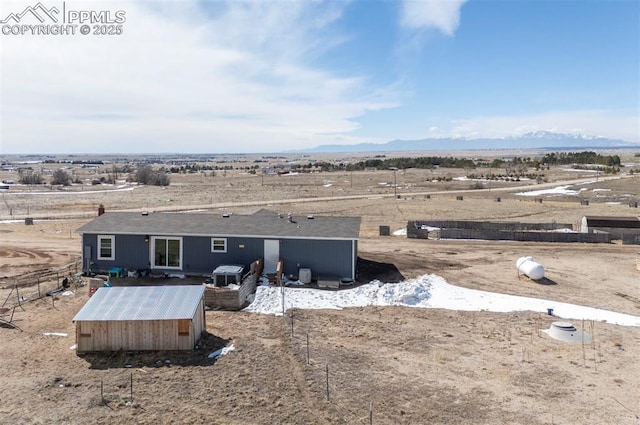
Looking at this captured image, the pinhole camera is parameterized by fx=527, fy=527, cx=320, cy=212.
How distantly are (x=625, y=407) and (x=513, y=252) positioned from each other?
21.6 m

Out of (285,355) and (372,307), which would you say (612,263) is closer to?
(372,307)

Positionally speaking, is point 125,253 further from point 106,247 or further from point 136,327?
point 136,327

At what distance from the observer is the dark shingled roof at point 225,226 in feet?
84.1

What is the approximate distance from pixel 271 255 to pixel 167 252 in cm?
519

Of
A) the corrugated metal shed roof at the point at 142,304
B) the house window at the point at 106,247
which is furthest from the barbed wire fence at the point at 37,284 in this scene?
the corrugated metal shed roof at the point at 142,304

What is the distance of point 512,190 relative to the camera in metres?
75.1

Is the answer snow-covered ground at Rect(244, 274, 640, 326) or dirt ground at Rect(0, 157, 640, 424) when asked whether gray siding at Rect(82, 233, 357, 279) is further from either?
dirt ground at Rect(0, 157, 640, 424)

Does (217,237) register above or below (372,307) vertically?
above

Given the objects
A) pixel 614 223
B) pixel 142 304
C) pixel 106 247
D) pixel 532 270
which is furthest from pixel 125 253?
pixel 614 223

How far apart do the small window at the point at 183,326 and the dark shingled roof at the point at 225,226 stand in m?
9.01

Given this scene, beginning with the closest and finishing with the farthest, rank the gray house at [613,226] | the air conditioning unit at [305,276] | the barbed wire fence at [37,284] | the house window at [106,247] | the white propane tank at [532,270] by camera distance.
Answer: the barbed wire fence at [37,284], the air conditioning unit at [305,276], the house window at [106,247], the white propane tank at [532,270], the gray house at [613,226]

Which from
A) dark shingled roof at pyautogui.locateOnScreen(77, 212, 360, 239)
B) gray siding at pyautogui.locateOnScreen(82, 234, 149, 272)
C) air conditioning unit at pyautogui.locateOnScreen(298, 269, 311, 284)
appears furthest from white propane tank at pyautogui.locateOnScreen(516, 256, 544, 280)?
gray siding at pyautogui.locateOnScreen(82, 234, 149, 272)

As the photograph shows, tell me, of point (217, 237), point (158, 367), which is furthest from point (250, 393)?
point (217, 237)

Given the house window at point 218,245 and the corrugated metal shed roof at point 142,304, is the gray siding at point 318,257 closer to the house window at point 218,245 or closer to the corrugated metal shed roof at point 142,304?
the house window at point 218,245
